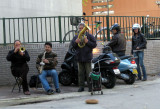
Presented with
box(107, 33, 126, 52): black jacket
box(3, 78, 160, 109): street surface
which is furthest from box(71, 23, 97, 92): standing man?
box(107, 33, 126, 52): black jacket

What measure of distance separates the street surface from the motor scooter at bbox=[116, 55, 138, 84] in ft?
1.77

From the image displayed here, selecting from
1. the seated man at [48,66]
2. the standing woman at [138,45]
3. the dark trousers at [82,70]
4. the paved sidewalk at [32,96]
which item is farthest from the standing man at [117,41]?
the seated man at [48,66]

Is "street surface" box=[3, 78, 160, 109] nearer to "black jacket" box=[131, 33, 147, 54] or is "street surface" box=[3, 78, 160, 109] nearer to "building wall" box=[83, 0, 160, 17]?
"black jacket" box=[131, 33, 147, 54]

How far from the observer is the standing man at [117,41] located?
8.55m

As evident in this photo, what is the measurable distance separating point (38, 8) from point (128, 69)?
→ 507cm

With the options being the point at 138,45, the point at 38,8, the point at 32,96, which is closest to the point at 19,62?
the point at 32,96

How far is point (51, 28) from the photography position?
10.1 metres

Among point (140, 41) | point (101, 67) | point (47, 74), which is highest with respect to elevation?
point (140, 41)

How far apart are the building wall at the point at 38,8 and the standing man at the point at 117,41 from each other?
159 inches

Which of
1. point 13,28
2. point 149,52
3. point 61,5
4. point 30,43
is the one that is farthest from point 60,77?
point 61,5

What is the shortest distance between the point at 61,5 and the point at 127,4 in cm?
4897

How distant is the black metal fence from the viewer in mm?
9422

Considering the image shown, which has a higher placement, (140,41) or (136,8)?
(136,8)

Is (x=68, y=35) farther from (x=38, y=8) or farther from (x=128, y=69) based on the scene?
(x=128, y=69)
